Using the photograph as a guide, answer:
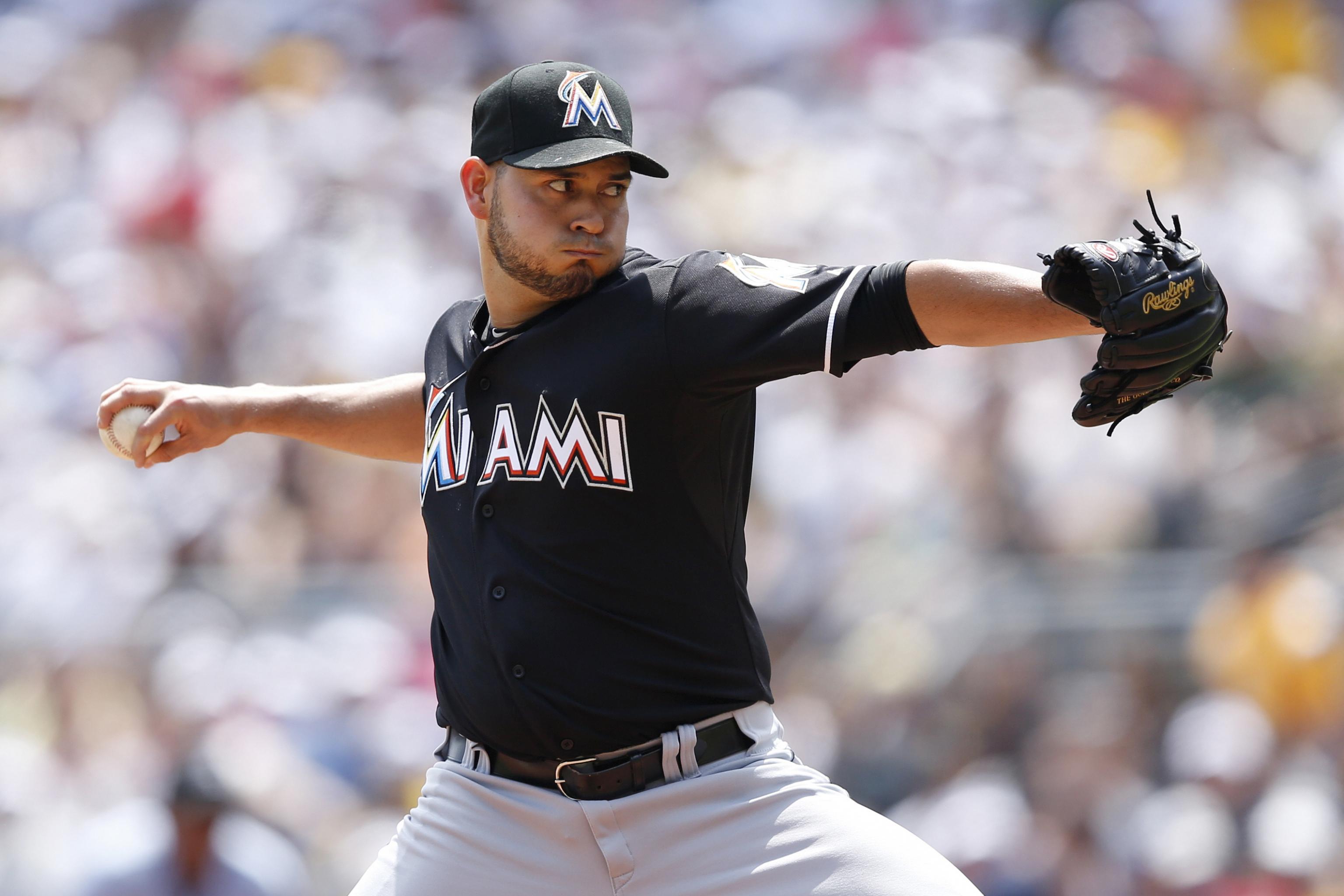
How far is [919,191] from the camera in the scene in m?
7.77

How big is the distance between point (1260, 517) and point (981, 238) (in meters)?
2.15

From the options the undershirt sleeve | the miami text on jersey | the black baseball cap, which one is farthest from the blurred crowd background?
the undershirt sleeve

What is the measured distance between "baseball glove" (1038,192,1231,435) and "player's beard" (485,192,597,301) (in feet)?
2.61

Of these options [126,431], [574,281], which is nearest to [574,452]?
[574,281]

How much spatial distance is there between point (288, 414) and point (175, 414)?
22 centimetres

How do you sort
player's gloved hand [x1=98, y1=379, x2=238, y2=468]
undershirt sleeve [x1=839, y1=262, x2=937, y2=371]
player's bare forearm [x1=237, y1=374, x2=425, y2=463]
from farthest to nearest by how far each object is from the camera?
player's bare forearm [x1=237, y1=374, x2=425, y2=463], player's gloved hand [x1=98, y1=379, x2=238, y2=468], undershirt sleeve [x1=839, y1=262, x2=937, y2=371]

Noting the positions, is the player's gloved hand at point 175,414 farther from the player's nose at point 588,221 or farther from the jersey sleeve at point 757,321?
the jersey sleeve at point 757,321

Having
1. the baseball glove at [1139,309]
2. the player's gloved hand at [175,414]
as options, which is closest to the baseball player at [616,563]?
the baseball glove at [1139,309]

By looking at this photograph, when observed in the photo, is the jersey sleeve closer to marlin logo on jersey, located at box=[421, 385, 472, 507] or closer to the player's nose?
the player's nose

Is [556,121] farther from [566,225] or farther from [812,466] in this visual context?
[812,466]

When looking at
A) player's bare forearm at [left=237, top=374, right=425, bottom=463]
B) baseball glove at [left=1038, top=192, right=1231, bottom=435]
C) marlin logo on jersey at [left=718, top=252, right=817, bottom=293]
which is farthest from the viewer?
player's bare forearm at [left=237, top=374, right=425, bottom=463]

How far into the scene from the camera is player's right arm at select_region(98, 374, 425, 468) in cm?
276

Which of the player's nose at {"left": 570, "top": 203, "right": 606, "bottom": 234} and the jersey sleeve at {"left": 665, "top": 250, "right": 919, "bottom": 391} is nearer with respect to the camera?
the jersey sleeve at {"left": 665, "top": 250, "right": 919, "bottom": 391}

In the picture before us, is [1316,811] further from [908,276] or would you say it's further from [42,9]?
[42,9]
